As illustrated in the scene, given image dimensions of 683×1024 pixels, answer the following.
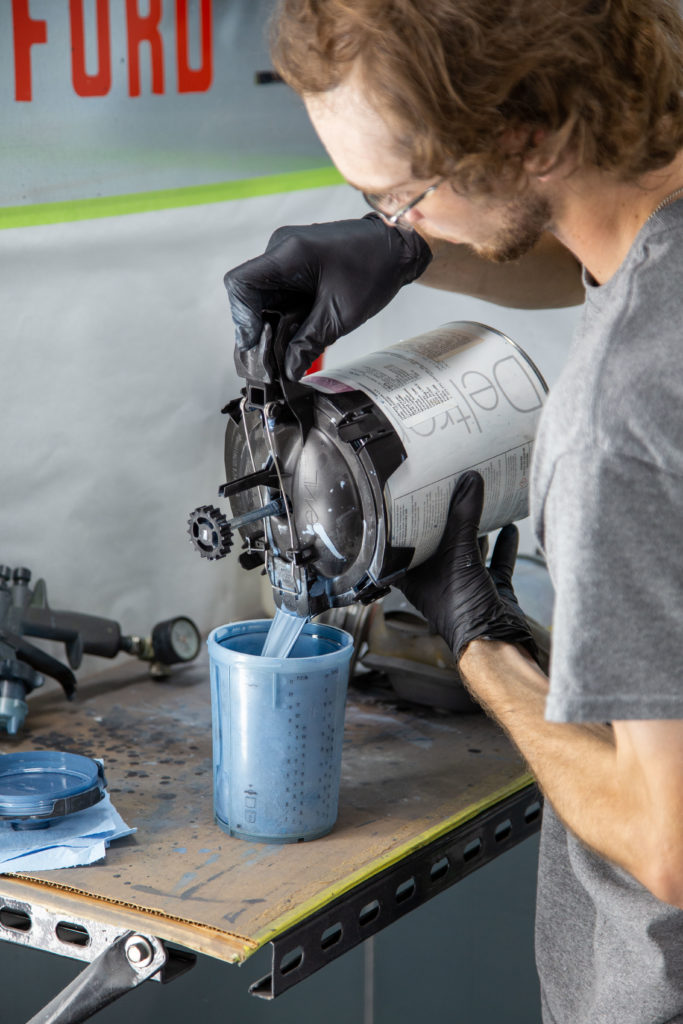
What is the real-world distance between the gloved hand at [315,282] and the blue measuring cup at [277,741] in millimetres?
273

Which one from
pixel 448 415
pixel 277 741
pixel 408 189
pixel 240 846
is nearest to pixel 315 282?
pixel 448 415

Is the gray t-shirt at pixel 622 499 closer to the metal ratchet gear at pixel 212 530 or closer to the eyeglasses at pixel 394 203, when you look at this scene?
the eyeglasses at pixel 394 203

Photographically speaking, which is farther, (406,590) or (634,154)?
(406,590)

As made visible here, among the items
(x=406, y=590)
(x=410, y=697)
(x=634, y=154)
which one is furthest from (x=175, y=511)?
(x=634, y=154)

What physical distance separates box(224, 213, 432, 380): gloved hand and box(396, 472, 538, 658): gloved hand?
19 cm

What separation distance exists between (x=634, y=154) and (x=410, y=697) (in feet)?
2.75

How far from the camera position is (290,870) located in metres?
1.10

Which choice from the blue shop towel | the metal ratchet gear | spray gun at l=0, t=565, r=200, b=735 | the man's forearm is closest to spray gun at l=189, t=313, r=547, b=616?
the metal ratchet gear

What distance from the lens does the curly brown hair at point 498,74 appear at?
2.51ft

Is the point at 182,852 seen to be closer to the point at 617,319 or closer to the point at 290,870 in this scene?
the point at 290,870

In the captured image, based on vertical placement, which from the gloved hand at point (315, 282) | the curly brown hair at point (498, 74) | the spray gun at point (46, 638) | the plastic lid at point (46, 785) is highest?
the curly brown hair at point (498, 74)

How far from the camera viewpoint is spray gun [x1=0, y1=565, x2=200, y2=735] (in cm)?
137

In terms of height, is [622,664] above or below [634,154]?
below

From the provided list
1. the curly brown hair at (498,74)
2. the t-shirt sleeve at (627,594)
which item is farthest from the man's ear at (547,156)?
the t-shirt sleeve at (627,594)
